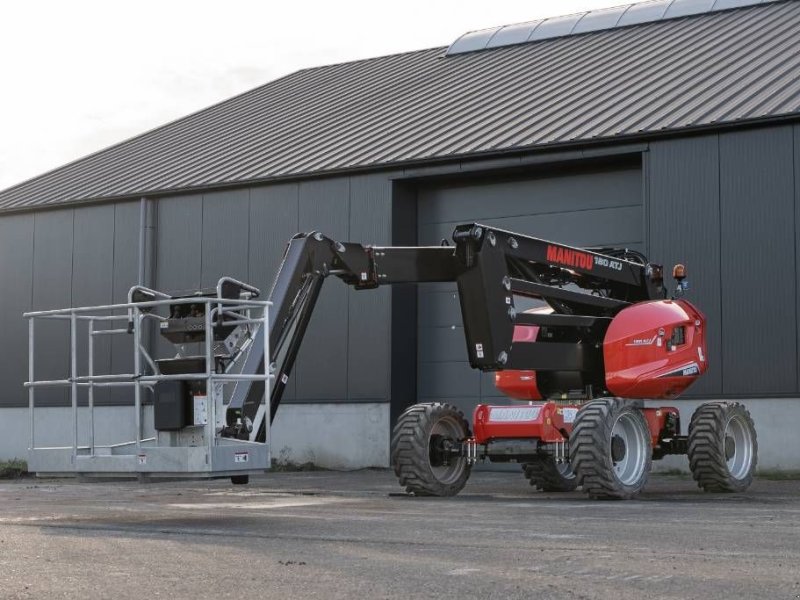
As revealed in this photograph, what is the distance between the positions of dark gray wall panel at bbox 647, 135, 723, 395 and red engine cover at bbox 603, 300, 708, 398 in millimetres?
5474

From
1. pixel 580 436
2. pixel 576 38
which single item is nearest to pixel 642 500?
pixel 580 436

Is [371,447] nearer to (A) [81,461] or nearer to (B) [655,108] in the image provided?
(B) [655,108]

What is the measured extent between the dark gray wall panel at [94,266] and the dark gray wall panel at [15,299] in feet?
4.45

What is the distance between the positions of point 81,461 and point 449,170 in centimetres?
1411

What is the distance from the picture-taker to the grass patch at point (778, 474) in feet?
67.0

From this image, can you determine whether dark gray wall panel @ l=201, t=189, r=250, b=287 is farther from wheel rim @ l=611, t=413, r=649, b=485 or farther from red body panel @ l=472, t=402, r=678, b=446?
wheel rim @ l=611, t=413, r=649, b=485

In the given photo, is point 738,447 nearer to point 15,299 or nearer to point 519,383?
point 519,383

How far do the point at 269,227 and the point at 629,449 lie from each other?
1356cm

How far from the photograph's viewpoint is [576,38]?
1276 inches

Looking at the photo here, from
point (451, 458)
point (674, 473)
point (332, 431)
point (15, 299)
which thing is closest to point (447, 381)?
point (332, 431)

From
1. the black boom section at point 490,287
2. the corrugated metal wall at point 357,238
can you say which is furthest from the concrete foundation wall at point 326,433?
the black boom section at point 490,287

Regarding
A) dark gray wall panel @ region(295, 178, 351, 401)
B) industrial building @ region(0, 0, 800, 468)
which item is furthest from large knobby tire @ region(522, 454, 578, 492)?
dark gray wall panel @ region(295, 178, 351, 401)

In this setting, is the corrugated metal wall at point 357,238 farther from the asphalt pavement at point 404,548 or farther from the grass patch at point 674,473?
the asphalt pavement at point 404,548

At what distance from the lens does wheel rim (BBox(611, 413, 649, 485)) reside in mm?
15094
